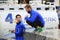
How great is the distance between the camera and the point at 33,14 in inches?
512

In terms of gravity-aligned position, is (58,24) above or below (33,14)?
below

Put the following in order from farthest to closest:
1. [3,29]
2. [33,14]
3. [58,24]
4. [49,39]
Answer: [58,24] → [3,29] → [33,14] → [49,39]

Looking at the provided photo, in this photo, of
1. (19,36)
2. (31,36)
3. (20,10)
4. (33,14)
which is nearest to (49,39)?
(31,36)

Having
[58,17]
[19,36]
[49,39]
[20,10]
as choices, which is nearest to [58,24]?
[58,17]

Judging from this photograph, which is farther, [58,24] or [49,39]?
[58,24]

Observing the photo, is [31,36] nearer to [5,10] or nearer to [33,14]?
[33,14]

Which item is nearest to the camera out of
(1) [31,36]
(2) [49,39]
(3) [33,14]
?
(2) [49,39]

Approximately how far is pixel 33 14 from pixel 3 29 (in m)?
5.74

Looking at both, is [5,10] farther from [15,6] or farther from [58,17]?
[58,17]

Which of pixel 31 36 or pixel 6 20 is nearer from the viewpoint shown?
pixel 31 36

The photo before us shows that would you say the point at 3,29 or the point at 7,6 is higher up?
the point at 7,6

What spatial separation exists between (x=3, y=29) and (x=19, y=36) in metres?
7.50

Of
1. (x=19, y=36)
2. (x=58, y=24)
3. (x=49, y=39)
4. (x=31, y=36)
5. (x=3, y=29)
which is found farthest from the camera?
(x=58, y=24)

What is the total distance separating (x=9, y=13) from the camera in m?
19.2
